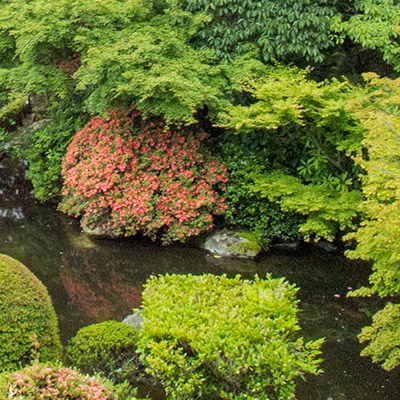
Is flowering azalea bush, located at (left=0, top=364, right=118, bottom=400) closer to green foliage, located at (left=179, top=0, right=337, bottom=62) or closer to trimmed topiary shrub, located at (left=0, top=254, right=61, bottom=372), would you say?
trimmed topiary shrub, located at (left=0, top=254, right=61, bottom=372)

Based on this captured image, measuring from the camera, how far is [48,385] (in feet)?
11.1

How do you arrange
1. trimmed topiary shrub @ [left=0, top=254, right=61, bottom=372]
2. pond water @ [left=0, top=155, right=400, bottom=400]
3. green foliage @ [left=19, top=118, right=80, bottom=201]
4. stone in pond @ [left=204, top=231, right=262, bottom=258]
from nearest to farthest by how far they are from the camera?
trimmed topiary shrub @ [left=0, top=254, right=61, bottom=372] → pond water @ [left=0, top=155, right=400, bottom=400] → stone in pond @ [left=204, top=231, right=262, bottom=258] → green foliage @ [left=19, top=118, right=80, bottom=201]

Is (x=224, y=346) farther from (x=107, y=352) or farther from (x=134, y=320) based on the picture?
(x=134, y=320)

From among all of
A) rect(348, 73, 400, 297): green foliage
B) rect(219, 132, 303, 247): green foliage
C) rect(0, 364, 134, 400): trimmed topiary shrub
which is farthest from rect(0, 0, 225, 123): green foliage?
rect(0, 364, 134, 400): trimmed topiary shrub

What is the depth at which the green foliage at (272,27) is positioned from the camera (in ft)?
28.2

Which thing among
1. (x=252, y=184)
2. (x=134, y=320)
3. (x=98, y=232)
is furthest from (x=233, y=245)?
(x=134, y=320)

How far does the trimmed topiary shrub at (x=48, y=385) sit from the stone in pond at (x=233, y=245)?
197 inches

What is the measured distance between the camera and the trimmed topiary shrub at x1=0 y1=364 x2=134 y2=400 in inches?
130

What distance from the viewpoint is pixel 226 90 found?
8758 millimetres

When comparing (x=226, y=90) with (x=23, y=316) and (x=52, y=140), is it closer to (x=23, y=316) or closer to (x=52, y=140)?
(x=52, y=140)

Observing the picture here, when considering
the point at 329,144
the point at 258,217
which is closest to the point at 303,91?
→ the point at 329,144

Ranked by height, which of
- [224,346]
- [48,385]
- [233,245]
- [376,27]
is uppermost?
[376,27]

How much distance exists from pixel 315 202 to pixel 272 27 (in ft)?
9.87

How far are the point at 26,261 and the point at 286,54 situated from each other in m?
5.49
